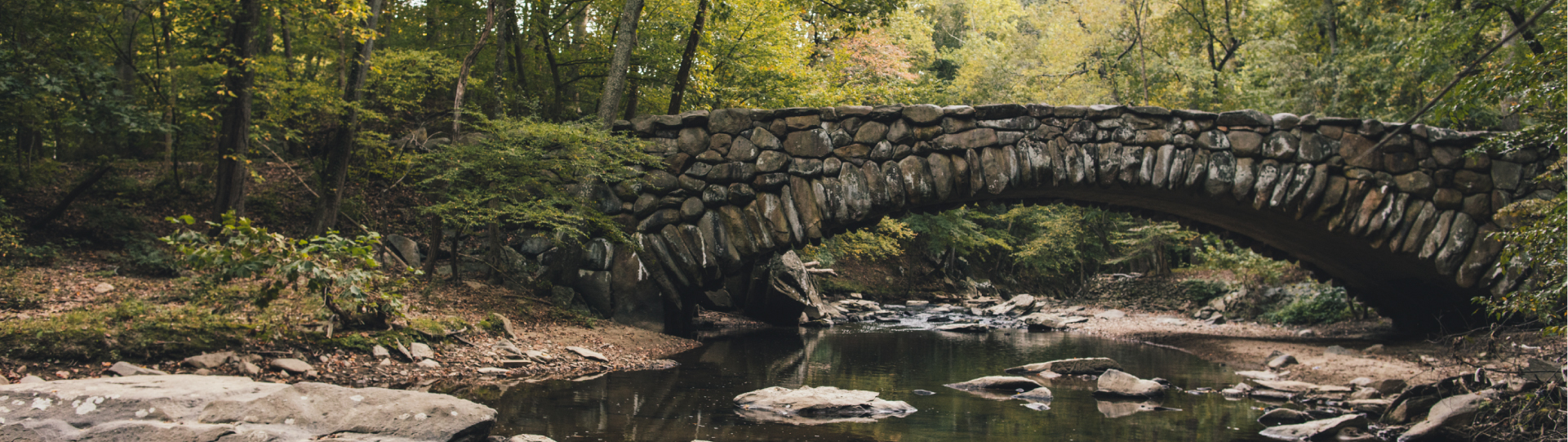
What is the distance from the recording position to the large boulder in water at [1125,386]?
6.24m

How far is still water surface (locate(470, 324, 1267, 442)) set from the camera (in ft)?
14.5

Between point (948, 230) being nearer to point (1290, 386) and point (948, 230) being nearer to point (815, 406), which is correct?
point (1290, 386)

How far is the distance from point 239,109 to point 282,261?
168 inches

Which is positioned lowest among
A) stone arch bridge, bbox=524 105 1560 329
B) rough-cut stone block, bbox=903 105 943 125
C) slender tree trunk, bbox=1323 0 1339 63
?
stone arch bridge, bbox=524 105 1560 329

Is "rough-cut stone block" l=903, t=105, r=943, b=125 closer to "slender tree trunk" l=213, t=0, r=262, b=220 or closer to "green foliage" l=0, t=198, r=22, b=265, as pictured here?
"slender tree trunk" l=213, t=0, r=262, b=220

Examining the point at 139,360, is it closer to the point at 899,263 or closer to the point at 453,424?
the point at 453,424

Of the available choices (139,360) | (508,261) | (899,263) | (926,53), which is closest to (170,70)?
(508,261)

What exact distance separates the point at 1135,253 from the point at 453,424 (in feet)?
62.9

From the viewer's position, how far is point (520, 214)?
794 centimetres

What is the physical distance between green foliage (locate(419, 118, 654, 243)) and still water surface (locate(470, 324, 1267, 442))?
1.85 meters

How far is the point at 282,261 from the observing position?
4.80 m

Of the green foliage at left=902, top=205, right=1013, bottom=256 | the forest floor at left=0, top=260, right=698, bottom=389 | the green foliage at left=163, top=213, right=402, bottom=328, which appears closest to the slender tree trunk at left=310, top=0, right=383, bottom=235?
the forest floor at left=0, top=260, right=698, bottom=389

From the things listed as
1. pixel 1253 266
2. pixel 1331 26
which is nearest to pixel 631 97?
pixel 1253 266

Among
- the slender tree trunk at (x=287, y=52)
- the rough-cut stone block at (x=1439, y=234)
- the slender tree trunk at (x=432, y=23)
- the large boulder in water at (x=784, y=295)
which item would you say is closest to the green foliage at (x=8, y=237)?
the slender tree trunk at (x=287, y=52)
